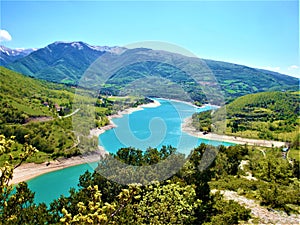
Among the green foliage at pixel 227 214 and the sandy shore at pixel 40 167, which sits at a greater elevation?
the green foliage at pixel 227 214

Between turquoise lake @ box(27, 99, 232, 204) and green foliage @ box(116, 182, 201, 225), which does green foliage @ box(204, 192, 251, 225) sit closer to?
green foliage @ box(116, 182, 201, 225)

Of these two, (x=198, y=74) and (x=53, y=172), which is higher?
(x=198, y=74)

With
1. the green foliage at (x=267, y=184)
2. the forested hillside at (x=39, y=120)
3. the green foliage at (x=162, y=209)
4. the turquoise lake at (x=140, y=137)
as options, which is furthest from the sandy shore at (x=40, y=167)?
the green foliage at (x=162, y=209)

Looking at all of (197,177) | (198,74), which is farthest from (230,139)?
(198,74)

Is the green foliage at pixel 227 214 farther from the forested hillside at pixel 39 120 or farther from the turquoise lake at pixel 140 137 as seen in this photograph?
the forested hillside at pixel 39 120

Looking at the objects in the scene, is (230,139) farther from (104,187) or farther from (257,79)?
(257,79)

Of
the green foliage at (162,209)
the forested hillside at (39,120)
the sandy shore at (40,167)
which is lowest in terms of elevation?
the sandy shore at (40,167)

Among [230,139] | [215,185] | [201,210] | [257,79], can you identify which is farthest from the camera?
[257,79]
